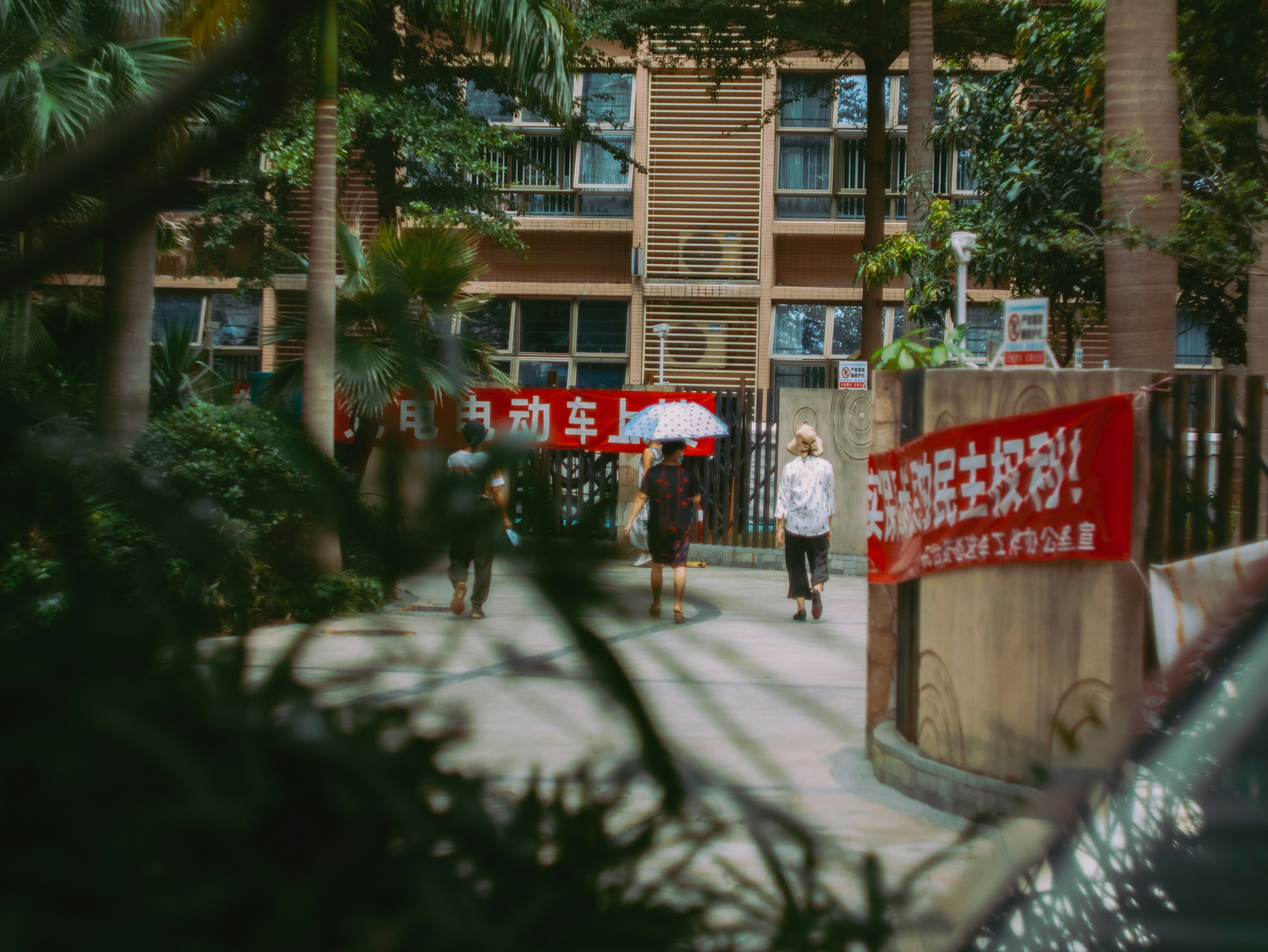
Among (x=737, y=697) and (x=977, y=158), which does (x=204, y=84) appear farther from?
(x=977, y=158)

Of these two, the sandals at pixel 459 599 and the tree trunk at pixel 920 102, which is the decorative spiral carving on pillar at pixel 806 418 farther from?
the sandals at pixel 459 599

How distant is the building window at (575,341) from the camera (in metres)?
19.9

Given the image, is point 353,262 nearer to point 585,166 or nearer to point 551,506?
point 551,506

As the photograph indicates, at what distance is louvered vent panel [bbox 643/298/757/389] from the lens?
64.1 ft

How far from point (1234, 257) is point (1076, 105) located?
384 cm

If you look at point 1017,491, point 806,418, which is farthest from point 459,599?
point 806,418

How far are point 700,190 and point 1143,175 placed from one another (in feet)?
46.8

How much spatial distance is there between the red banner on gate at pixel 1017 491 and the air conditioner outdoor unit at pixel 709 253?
49.6ft

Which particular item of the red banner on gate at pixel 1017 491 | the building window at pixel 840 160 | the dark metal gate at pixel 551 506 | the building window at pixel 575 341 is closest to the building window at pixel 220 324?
the dark metal gate at pixel 551 506

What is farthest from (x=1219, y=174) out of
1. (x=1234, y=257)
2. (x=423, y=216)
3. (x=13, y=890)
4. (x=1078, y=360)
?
(x=1078, y=360)

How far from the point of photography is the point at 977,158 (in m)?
12.1

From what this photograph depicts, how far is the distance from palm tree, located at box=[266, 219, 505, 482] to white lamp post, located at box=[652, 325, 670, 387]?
16495mm

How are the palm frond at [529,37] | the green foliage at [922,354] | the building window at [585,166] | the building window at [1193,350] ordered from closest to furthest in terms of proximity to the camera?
the green foliage at [922,354]
the palm frond at [529,37]
the building window at [1193,350]
the building window at [585,166]

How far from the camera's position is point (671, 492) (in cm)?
242
